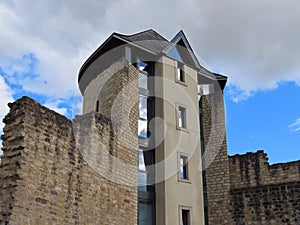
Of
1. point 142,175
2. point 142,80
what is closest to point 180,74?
point 142,80

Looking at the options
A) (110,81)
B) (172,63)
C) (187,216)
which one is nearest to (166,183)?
(187,216)

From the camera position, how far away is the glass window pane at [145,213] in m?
13.6

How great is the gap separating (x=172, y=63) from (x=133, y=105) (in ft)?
12.3

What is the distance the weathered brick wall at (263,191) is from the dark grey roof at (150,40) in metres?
5.77

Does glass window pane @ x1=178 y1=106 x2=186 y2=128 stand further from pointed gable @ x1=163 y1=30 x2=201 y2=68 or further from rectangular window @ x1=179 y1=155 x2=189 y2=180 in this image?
pointed gable @ x1=163 y1=30 x2=201 y2=68

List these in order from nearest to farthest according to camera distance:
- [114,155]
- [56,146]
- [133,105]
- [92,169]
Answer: [56,146] < [92,169] < [114,155] < [133,105]

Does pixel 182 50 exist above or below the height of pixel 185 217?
above

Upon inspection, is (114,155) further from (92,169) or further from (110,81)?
(110,81)

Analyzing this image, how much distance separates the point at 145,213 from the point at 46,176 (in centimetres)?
582

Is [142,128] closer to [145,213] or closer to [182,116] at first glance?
[182,116]

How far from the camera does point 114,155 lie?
1141 cm

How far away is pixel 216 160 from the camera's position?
1727cm

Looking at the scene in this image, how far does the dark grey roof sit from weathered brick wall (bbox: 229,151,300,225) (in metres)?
5.77

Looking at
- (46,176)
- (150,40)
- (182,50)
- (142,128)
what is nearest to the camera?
(46,176)
